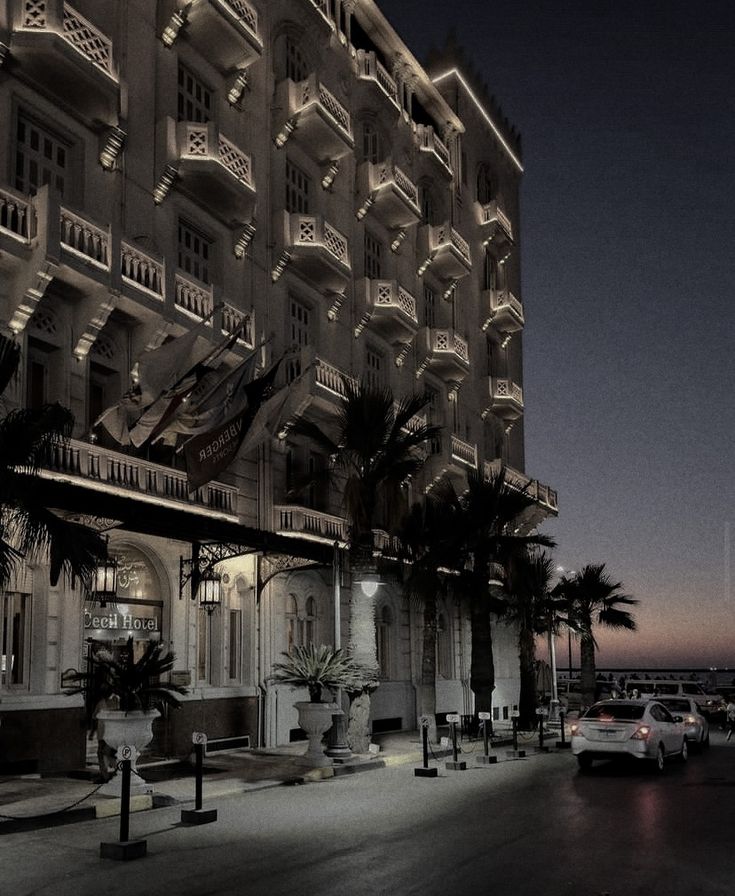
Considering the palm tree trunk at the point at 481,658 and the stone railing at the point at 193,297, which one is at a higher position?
the stone railing at the point at 193,297

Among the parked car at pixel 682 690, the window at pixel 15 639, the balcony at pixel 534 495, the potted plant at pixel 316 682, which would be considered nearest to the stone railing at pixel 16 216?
the window at pixel 15 639

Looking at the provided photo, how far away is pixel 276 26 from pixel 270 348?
9696mm

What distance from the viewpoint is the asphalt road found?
995 centimetres

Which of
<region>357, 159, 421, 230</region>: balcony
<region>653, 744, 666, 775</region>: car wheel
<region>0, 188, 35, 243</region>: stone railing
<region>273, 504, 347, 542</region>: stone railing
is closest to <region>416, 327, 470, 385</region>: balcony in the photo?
<region>357, 159, 421, 230</region>: balcony

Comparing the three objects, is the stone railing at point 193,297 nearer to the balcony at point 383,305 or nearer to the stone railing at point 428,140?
the balcony at point 383,305

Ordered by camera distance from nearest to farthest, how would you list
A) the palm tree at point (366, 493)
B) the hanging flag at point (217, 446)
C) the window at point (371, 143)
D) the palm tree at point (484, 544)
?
the hanging flag at point (217, 446) → the palm tree at point (366, 493) → the palm tree at point (484, 544) → the window at point (371, 143)

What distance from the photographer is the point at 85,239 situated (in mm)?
20016

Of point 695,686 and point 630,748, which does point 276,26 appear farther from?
→ point 695,686

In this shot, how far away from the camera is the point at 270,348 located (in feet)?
89.7

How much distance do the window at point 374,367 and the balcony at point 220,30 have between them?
10.6 m

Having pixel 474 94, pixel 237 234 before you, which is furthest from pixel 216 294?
pixel 474 94

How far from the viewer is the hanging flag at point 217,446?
20781 mm

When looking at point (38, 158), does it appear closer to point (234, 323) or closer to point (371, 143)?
point (234, 323)

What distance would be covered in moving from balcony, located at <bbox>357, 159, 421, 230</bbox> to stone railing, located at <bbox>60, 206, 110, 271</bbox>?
14.7 meters
